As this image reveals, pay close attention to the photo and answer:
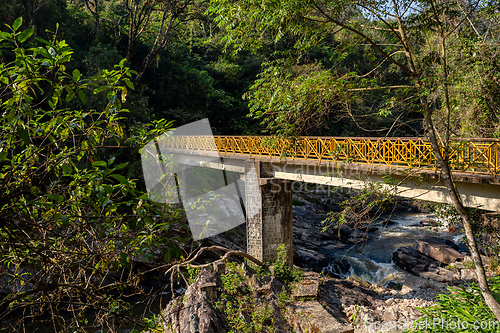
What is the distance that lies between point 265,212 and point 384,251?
7218 millimetres

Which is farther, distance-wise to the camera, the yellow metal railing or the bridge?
the bridge

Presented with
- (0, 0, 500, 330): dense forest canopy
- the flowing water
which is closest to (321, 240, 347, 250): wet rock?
the flowing water

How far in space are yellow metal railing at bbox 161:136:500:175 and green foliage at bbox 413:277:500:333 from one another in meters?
2.02

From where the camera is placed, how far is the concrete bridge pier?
1192 cm

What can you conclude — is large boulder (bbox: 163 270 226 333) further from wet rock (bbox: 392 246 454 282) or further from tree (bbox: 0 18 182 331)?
wet rock (bbox: 392 246 454 282)

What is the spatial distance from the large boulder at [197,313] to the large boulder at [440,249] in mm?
10416

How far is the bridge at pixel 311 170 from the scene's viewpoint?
6.41 metres

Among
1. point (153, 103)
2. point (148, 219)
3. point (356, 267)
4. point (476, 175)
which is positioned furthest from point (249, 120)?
point (148, 219)

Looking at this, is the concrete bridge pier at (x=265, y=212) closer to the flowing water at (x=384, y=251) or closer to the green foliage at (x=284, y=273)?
the green foliage at (x=284, y=273)

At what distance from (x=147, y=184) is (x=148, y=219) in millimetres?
13736

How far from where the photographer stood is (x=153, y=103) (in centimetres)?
2189

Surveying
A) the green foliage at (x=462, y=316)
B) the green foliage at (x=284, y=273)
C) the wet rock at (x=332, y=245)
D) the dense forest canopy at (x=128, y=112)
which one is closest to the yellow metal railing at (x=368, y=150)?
the dense forest canopy at (x=128, y=112)

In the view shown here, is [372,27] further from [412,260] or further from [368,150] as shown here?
[412,260]

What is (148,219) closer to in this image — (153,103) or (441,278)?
(441,278)
